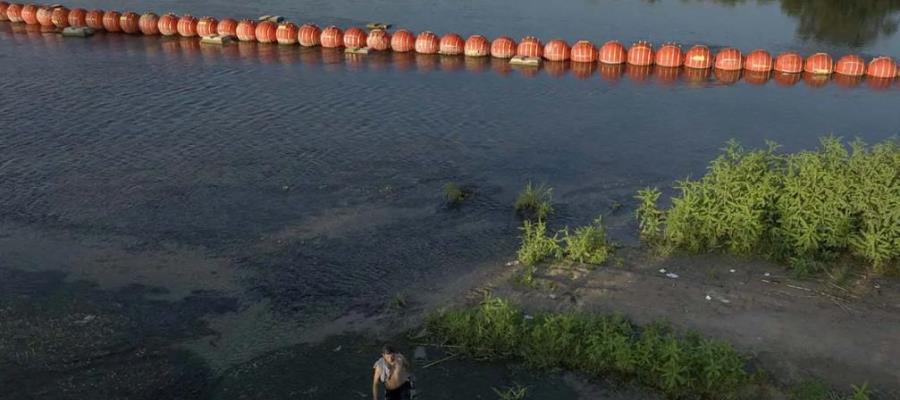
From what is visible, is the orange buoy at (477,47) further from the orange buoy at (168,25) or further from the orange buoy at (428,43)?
the orange buoy at (168,25)

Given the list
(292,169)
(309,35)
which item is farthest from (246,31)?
(292,169)

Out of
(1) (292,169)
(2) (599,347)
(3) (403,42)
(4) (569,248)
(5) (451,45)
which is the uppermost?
(3) (403,42)

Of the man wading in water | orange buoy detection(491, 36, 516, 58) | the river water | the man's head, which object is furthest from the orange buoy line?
the man's head

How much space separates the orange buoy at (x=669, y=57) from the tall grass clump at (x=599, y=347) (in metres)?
21.8

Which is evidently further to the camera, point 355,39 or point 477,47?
point 355,39

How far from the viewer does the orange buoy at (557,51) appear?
1340 inches

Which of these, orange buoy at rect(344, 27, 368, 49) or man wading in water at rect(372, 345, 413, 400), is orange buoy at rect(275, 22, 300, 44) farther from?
man wading in water at rect(372, 345, 413, 400)

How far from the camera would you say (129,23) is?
126ft

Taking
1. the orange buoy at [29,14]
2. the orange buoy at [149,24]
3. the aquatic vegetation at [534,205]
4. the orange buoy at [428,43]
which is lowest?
the aquatic vegetation at [534,205]

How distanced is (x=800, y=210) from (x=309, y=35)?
26.0 m

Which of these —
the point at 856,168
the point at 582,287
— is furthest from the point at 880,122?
the point at 582,287

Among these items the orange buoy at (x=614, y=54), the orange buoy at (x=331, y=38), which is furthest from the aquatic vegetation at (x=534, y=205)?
the orange buoy at (x=331, y=38)

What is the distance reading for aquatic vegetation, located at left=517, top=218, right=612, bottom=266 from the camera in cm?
1672

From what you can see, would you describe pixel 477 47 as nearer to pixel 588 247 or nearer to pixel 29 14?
pixel 588 247
